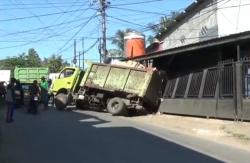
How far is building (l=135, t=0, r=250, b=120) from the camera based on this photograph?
2334cm

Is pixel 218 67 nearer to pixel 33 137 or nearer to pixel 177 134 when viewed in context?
Answer: pixel 177 134

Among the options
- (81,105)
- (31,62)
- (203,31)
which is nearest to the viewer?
(81,105)

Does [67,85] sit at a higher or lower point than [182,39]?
lower

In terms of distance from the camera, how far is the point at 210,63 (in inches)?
1153

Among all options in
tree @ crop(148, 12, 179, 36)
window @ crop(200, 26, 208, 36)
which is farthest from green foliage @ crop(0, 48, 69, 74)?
window @ crop(200, 26, 208, 36)

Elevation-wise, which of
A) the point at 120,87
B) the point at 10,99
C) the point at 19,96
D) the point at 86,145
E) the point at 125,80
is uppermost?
the point at 125,80

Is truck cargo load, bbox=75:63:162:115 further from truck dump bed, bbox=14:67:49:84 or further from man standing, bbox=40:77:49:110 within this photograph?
truck dump bed, bbox=14:67:49:84

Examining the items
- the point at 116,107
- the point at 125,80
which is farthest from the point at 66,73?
the point at 116,107

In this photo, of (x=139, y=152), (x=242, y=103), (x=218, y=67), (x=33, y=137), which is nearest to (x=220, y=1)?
(x=218, y=67)

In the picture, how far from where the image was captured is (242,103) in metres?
22.7

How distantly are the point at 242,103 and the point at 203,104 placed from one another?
2990mm

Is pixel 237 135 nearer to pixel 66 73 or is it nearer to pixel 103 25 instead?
pixel 66 73

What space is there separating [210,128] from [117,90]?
908cm

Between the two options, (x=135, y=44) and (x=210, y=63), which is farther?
(x=135, y=44)
